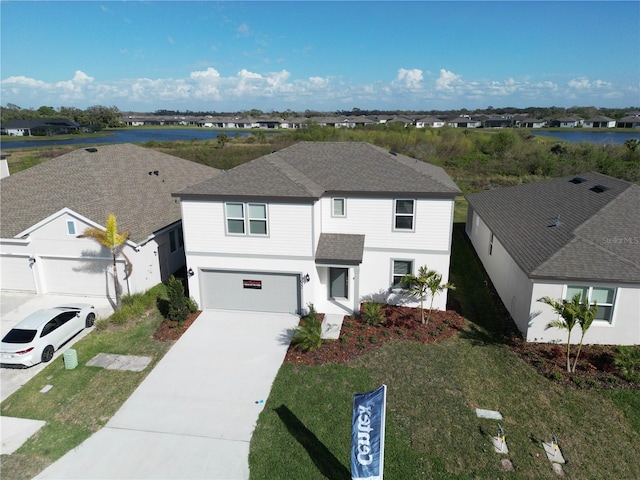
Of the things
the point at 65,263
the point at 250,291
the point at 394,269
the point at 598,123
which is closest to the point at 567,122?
the point at 598,123

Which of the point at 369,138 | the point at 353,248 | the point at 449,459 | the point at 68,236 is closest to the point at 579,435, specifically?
the point at 449,459

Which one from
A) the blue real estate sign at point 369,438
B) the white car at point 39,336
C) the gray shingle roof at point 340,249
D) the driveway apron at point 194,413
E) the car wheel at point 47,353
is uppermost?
the gray shingle roof at point 340,249

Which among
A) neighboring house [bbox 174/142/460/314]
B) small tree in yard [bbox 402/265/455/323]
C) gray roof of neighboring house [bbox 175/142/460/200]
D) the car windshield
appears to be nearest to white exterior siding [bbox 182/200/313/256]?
neighboring house [bbox 174/142/460/314]

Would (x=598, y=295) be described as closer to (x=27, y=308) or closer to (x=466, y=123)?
(x=27, y=308)

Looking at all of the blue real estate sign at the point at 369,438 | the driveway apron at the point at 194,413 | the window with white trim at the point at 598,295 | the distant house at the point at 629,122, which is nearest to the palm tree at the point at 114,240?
the driveway apron at the point at 194,413

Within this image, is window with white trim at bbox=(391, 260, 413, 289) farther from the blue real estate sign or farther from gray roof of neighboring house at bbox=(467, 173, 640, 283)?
the blue real estate sign

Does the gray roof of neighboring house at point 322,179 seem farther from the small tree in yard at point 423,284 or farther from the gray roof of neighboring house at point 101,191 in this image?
the gray roof of neighboring house at point 101,191
